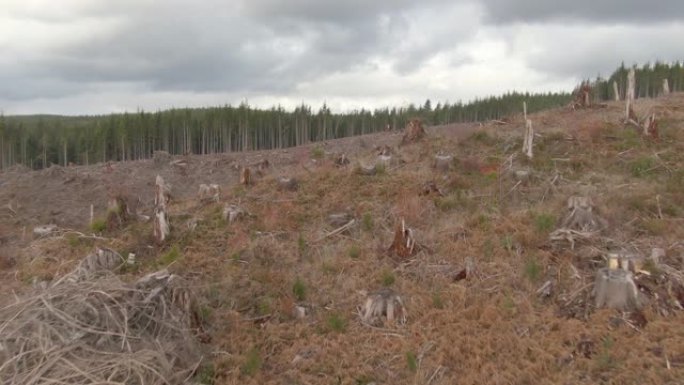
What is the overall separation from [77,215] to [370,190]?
9.34 m

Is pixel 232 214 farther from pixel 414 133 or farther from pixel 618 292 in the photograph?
pixel 618 292

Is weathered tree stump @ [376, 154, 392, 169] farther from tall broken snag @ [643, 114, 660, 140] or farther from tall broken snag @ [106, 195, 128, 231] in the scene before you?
tall broken snag @ [643, 114, 660, 140]

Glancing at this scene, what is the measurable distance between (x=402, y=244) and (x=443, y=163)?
168 inches

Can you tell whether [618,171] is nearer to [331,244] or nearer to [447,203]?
[447,203]

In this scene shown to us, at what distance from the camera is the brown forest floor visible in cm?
600

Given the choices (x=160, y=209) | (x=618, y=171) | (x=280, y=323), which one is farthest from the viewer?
(x=618, y=171)

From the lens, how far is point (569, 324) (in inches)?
248

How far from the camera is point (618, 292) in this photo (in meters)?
6.43

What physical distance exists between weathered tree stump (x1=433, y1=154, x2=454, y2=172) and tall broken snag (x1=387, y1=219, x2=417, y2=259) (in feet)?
13.1

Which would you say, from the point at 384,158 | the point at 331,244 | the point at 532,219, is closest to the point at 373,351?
the point at 331,244

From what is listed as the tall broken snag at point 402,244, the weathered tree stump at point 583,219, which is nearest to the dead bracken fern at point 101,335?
the tall broken snag at point 402,244

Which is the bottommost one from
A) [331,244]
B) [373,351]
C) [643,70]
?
[373,351]

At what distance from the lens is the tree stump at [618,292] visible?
6375 millimetres

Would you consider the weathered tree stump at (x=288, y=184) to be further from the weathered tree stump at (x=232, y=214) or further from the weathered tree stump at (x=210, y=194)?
the weathered tree stump at (x=232, y=214)
